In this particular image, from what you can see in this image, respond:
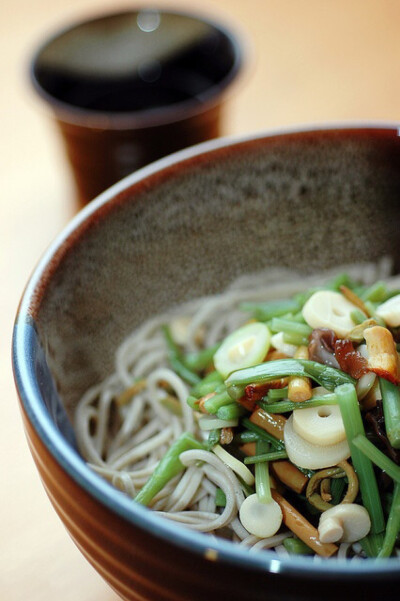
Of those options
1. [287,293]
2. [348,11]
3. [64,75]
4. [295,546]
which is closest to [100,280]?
[287,293]

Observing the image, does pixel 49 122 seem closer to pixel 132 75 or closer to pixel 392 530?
pixel 132 75

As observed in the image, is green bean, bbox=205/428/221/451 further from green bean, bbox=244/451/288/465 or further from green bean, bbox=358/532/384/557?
green bean, bbox=358/532/384/557

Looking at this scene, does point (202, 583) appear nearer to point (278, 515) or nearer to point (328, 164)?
point (278, 515)

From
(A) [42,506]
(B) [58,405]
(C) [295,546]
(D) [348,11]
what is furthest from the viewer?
(D) [348,11]

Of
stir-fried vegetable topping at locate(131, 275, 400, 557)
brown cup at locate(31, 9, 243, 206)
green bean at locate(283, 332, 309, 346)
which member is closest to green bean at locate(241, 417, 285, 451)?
stir-fried vegetable topping at locate(131, 275, 400, 557)

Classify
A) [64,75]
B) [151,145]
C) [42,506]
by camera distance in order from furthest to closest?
[64,75]
[151,145]
[42,506]
